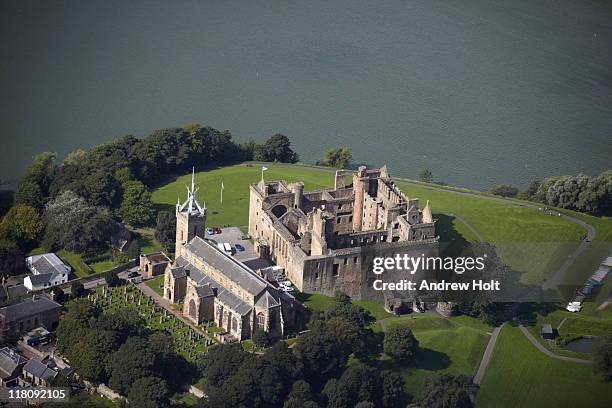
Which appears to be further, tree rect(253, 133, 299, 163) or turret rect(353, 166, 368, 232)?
tree rect(253, 133, 299, 163)

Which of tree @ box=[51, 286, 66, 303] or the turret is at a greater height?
the turret

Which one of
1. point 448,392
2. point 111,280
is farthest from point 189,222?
point 448,392

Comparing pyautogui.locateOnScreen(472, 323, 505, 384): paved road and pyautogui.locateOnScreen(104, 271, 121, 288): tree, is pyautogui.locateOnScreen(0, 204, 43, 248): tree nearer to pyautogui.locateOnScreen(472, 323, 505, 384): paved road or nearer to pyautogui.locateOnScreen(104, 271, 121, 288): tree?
pyautogui.locateOnScreen(104, 271, 121, 288): tree

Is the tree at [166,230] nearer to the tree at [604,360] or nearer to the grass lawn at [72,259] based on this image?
the grass lawn at [72,259]

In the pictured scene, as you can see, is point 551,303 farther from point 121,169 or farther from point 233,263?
point 121,169

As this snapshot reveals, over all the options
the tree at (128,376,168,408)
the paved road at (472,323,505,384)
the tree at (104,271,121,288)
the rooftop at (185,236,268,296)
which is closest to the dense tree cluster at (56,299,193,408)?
the tree at (128,376,168,408)

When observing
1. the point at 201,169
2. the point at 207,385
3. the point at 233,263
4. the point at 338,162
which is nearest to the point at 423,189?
the point at 338,162

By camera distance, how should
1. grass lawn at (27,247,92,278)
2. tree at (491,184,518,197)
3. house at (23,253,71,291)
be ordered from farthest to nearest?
tree at (491,184,518,197)
grass lawn at (27,247,92,278)
house at (23,253,71,291)
